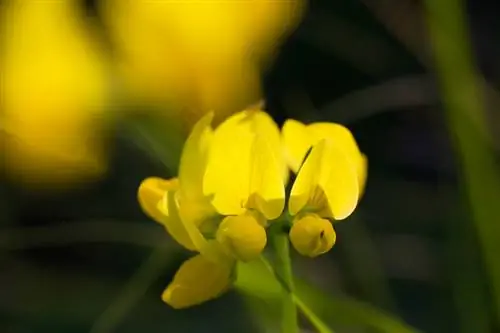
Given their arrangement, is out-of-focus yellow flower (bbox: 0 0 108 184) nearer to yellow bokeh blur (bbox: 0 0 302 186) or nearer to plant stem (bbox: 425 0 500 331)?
yellow bokeh blur (bbox: 0 0 302 186)

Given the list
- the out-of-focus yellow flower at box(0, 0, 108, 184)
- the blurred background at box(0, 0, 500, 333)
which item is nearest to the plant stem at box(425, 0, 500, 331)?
the blurred background at box(0, 0, 500, 333)

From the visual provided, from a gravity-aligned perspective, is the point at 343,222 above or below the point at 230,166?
below

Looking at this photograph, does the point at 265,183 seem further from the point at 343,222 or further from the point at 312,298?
the point at 343,222

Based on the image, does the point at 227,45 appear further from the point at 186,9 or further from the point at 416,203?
the point at 416,203

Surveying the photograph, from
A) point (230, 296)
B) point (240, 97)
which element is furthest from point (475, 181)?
point (230, 296)

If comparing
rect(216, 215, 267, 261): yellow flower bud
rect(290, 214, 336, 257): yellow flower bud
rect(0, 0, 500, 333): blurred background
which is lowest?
rect(0, 0, 500, 333): blurred background

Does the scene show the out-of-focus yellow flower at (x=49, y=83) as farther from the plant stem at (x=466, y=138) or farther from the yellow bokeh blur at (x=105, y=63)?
the plant stem at (x=466, y=138)

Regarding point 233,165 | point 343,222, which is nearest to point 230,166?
point 233,165
